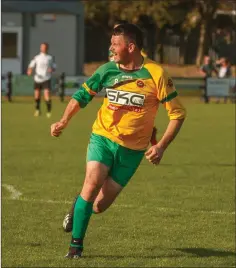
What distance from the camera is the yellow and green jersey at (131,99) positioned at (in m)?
9.18

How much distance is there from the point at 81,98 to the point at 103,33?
77.9 metres

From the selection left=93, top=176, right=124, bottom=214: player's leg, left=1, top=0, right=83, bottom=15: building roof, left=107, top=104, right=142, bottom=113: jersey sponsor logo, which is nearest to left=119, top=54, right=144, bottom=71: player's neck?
left=107, top=104, right=142, bottom=113: jersey sponsor logo

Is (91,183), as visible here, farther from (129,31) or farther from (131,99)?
(129,31)

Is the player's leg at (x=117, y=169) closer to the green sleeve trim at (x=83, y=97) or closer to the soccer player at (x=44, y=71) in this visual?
the green sleeve trim at (x=83, y=97)

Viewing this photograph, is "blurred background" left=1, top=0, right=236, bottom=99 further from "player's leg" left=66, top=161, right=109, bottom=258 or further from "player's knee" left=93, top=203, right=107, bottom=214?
"player's leg" left=66, top=161, right=109, bottom=258

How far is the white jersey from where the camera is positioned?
31359 mm

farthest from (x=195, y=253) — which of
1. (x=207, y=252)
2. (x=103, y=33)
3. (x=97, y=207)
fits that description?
(x=103, y=33)

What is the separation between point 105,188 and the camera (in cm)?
973

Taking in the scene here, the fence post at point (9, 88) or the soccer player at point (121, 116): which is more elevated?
the soccer player at point (121, 116)

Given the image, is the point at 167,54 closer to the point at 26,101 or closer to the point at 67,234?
the point at 26,101

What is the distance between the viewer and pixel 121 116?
9359 millimetres

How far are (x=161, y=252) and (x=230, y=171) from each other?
791 centimetres

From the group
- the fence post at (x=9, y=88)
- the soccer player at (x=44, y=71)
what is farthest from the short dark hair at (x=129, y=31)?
the fence post at (x=9, y=88)

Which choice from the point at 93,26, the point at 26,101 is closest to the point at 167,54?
the point at 93,26
